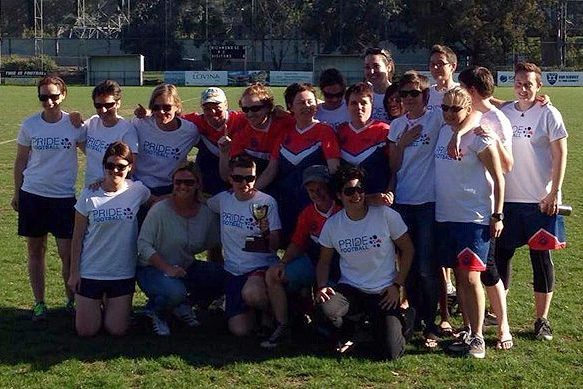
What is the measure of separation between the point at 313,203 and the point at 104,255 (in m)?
1.63

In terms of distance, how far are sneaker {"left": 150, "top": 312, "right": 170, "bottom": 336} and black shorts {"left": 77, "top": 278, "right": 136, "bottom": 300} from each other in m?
0.28

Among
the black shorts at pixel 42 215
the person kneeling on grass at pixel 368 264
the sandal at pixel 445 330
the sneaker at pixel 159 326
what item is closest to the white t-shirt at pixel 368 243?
the person kneeling on grass at pixel 368 264

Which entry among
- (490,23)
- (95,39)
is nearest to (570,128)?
(490,23)

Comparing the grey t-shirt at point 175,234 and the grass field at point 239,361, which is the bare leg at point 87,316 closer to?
the grass field at point 239,361

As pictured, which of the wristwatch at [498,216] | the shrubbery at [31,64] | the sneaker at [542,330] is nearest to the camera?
the wristwatch at [498,216]

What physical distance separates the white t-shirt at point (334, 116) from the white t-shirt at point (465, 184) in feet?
3.50

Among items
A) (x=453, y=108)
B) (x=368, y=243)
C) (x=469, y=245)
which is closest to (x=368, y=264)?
(x=368, y=243)

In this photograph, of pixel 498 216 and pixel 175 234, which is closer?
pixel 498 216

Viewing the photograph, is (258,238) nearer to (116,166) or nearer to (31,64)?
(116,166)

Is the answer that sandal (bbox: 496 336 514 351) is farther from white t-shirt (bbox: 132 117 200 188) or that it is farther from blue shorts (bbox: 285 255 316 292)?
white t-shirt (bbox: 132 117 200 188)

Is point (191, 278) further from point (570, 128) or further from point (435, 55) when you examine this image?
point (570, 128)

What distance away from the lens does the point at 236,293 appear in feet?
20.4

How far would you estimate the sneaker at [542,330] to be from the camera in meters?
6.07

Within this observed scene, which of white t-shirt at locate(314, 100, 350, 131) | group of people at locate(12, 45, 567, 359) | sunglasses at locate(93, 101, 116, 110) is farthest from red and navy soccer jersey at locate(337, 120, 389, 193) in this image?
sunglasses at locate(93, 101, 116, 110)
